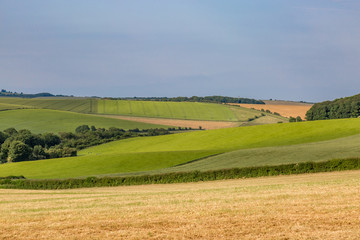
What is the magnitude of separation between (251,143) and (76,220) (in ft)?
182

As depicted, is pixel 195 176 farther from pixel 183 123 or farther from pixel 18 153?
pixel 183 123

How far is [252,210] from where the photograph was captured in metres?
18.1

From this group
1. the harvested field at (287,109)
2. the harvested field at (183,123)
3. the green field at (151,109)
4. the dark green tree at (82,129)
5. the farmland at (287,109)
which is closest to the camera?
the dark green tree at (82,129)

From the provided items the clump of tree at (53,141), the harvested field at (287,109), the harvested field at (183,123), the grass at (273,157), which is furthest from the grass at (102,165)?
the harvested field at (287,109)

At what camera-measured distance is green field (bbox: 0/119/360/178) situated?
49719 mm

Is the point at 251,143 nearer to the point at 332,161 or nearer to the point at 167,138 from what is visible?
the point at 167,138

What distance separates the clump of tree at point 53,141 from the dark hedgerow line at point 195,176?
41817 millimetres

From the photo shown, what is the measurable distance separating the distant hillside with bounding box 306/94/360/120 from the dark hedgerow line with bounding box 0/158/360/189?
76.4m

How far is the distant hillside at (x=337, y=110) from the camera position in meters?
111

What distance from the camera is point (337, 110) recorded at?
376 feet

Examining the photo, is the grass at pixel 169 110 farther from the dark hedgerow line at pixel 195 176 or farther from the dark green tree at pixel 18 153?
the dark hedgerow line at pixel 195 176

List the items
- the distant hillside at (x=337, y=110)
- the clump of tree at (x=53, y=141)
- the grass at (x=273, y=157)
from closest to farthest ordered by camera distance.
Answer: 1. the grass at (x=273, y=157)
2. the clump of tree at (x=53, y=141)
3. the distant hillside at (x=337, y=110)

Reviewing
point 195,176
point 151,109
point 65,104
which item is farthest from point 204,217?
point 65,104

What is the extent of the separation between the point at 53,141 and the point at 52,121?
2588 cm
